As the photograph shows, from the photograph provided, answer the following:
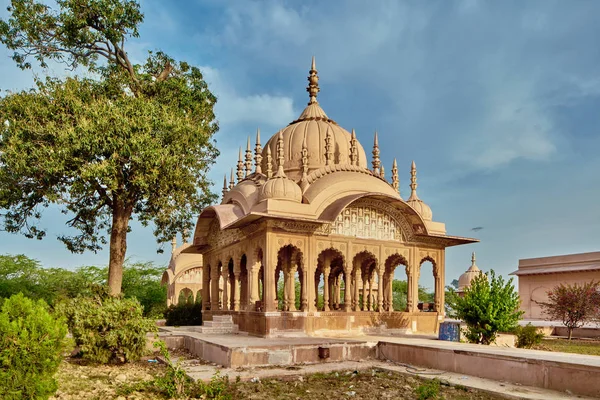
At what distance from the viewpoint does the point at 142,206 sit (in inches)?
745

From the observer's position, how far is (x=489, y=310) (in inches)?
499

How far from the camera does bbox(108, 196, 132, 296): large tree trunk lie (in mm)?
17031

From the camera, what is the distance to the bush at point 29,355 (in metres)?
6.38

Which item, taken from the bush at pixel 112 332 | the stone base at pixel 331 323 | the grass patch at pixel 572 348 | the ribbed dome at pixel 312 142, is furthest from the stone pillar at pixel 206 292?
the grass patch at pixel 572 348

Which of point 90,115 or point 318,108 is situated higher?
point 318,108

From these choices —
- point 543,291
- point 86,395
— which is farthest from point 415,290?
point 543,291

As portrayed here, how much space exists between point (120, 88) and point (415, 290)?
12039mm

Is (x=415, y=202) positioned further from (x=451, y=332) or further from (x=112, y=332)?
(x=112, y=332)

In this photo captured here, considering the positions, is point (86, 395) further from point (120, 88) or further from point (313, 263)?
point (120, 88)

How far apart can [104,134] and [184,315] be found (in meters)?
9.97

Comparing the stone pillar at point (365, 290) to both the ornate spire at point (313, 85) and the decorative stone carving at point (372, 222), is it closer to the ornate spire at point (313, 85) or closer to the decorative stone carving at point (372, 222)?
the decorative stone carving at point (372, 222)

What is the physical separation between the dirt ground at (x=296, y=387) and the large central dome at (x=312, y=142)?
911 cm

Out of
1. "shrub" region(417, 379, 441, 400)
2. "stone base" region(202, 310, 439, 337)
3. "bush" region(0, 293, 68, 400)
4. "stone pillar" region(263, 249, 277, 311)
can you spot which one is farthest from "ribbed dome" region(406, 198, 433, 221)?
"bush" region(0, 293, 68, 400)

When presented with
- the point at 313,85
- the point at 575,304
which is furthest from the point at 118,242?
the point at 575,304
